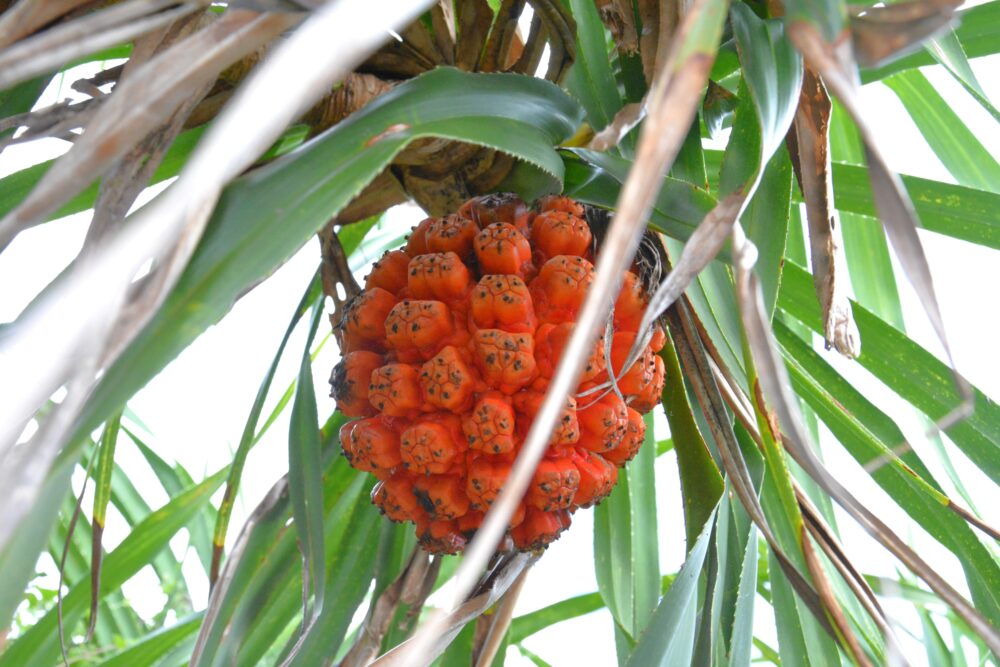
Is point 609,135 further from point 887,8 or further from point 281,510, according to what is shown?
point 281,510

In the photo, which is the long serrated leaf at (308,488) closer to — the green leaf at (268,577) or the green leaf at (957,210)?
the green leaf at (268,577)

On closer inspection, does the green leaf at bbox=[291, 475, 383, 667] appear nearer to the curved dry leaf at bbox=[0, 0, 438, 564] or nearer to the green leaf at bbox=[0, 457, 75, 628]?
the green leaf at bbox=[0, 457, 75, 628]

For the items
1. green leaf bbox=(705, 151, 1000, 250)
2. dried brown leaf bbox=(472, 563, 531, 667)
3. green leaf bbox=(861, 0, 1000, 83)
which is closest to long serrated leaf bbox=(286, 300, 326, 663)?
dried brown leaf bbox=(472, 563, 531, 667)

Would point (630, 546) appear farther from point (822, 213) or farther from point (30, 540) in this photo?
point (30, 540)

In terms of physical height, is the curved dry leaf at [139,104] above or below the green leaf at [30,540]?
above

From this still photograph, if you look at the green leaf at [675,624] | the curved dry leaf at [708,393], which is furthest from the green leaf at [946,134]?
the green leaf at [675,624]

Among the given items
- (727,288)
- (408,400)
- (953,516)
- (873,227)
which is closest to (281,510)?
(408,400)

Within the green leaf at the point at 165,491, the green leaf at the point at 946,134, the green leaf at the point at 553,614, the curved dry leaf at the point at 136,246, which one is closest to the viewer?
the curved dry leaf at the point at 136,246

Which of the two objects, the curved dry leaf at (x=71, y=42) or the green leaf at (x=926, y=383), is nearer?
the curved dry leaf at (x=71, y=42)

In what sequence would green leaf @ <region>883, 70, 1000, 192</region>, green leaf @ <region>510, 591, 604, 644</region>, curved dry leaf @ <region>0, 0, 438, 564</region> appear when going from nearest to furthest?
curved dry leaf @ <region>0, 0, 438, 564</region>
green leaf @ <region>883, 70, 1000, 192</region>
green leaf @ <region>510, 591, 604, 644</region>

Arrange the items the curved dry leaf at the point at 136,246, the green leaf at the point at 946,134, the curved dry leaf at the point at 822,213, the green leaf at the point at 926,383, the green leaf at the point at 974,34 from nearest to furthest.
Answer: the curved dry leaf at the point at 136,246
the curved dry leaf at the point at 822,213
the green leaf at the point at 926,383
the green leaf at the point at 974,34
the green leaf at the point at 946,134
